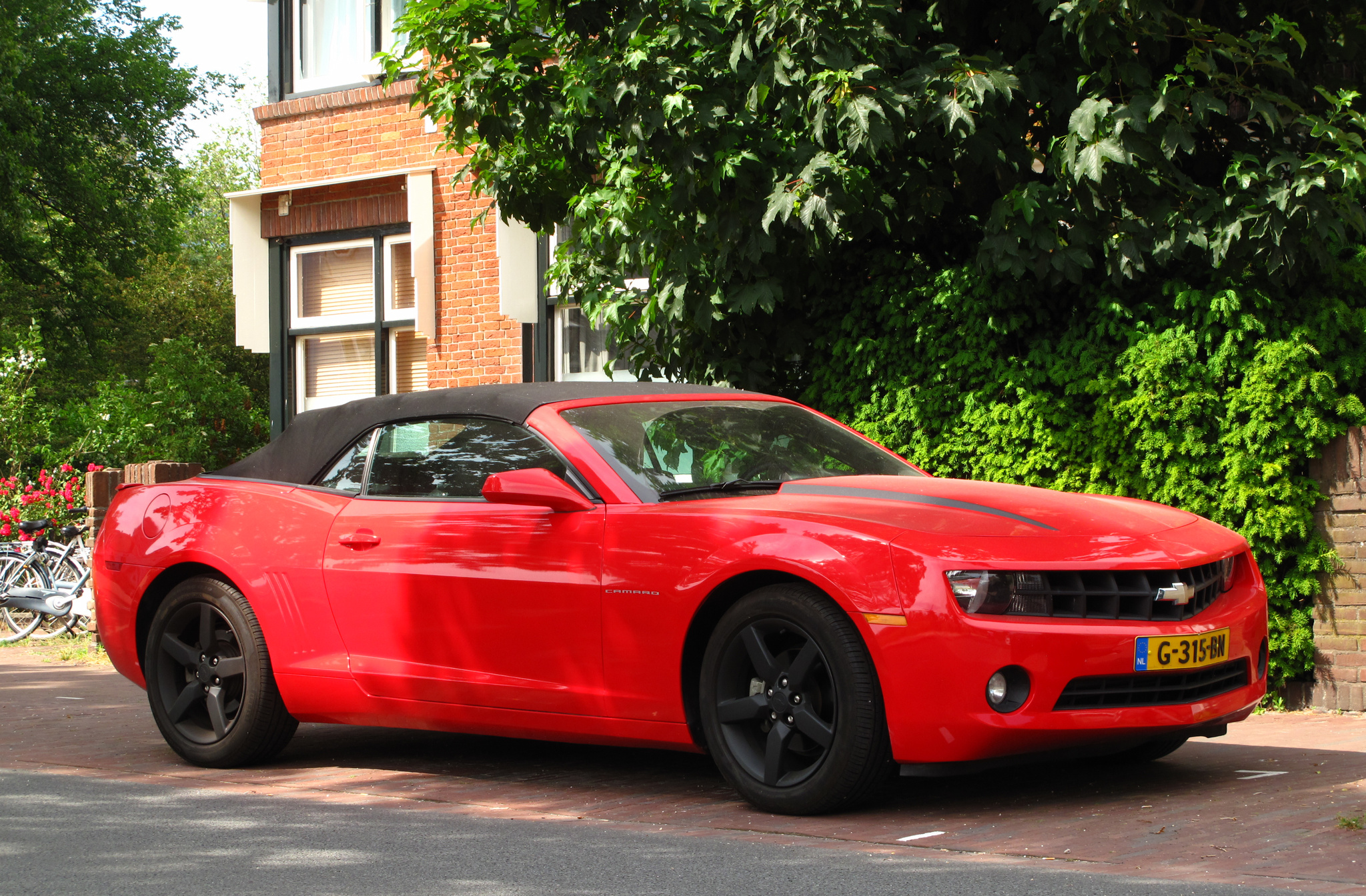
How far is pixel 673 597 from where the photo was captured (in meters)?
5.48

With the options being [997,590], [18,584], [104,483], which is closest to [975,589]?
[997,590]

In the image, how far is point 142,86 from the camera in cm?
3092

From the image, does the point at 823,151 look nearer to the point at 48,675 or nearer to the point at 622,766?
the point at 622,766

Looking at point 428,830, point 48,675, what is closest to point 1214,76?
point 428,830

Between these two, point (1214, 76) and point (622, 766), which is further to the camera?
point (1214, 76)

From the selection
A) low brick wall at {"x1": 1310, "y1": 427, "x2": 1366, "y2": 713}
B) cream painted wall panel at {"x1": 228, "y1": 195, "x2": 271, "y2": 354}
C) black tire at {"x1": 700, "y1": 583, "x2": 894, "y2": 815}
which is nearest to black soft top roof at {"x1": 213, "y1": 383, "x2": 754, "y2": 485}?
black tire at {"x1": 700, "y1": 583, "x2": 894, "y2": 815}

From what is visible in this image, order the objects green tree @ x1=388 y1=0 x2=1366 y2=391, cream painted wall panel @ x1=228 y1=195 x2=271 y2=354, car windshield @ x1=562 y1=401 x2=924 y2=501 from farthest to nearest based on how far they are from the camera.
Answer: cream painted wall panel @ x1=228 y1=195 x2=271 y2=354, green tree @ x1=388 y1=0 x2=1366 y2=391, car windshield @ x1=562 y1=401 x2=924 y2=501

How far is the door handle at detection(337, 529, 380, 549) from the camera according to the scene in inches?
248

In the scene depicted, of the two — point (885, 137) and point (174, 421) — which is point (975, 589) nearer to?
point (885, 137)

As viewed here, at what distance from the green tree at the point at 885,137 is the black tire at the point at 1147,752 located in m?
2.88

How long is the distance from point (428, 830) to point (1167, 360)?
471 centimetres

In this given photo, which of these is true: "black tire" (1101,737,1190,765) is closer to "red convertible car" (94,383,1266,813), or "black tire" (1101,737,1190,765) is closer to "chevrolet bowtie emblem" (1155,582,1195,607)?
"red convertible car" (94,383,1266,813)

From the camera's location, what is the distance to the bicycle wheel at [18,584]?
45.4 feet

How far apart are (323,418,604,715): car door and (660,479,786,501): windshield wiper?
11.4 inches
